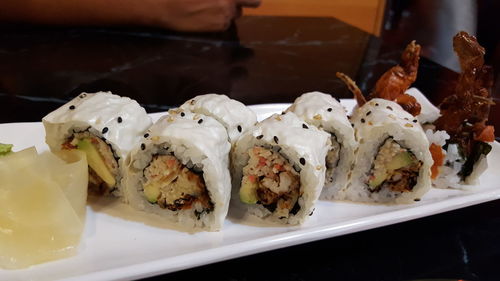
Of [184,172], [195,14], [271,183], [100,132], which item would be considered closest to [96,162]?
[100,132]

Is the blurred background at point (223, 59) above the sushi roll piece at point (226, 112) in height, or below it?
below

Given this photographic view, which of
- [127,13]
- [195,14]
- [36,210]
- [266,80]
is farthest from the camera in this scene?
[195,14]

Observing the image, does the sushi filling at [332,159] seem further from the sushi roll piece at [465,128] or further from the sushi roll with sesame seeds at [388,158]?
the sushi roll piece at [465,128]

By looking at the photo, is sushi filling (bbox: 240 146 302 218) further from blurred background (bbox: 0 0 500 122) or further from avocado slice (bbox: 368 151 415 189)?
blurred background (bbox: 0 0 500 122)

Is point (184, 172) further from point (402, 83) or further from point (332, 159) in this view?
point (402, 83)

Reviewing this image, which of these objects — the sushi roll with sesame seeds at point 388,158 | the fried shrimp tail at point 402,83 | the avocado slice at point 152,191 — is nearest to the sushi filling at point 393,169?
the sushi roll with sesame seeds at point 388,158

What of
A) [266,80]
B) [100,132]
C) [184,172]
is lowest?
[266,80]
